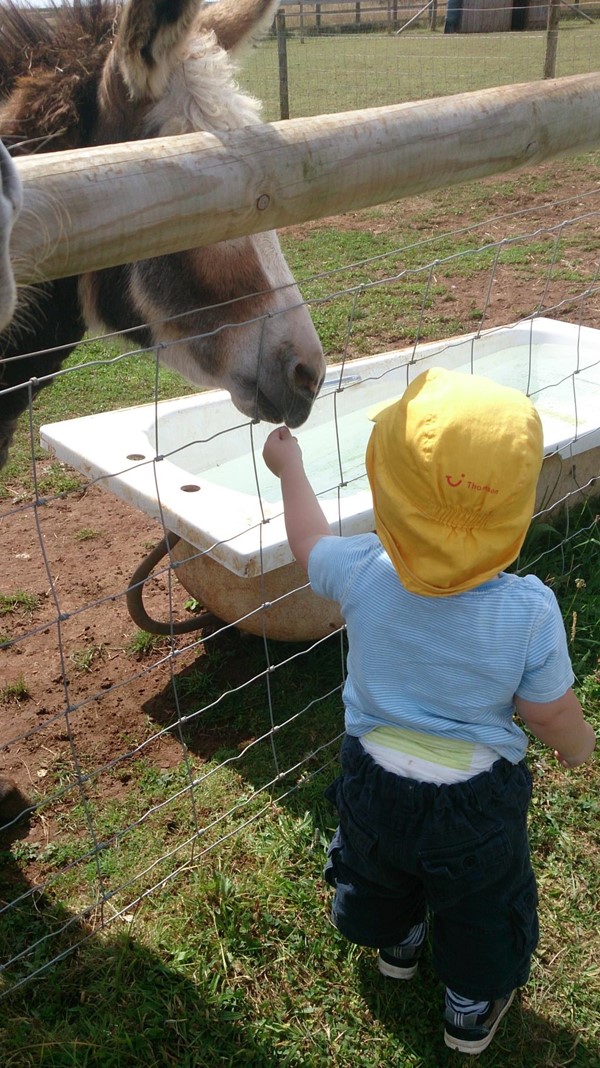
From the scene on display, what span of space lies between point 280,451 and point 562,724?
85 centimetres

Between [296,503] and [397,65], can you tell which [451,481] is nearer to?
[296,503]

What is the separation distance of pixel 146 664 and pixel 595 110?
96.4 inches

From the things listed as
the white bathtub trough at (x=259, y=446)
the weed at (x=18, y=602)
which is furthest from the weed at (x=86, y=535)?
the white bathtub trough at (x=259, y=446)

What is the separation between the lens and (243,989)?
2115 millimetres

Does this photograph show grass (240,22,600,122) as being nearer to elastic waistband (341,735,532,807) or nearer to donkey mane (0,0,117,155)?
donkey mane (0,0,117,155)

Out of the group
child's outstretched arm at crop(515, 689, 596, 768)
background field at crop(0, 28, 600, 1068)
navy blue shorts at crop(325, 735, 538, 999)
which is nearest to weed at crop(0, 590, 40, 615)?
background field at crop(0, 28, 600, 1068)

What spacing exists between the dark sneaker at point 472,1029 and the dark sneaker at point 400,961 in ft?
0.49

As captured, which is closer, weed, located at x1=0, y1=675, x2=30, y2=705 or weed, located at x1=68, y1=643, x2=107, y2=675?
weed, located at x1=0, y1=675, x2=30, y2=705

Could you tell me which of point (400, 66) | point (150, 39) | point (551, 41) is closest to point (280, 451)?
point (150, 39)

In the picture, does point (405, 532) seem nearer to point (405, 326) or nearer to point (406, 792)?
point (406, 792)

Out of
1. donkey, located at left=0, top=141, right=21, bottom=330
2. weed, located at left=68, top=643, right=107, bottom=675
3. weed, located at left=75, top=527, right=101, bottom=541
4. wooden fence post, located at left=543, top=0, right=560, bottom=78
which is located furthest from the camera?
wooden fence post, located at left=543, top=0, right=560, bottom=78

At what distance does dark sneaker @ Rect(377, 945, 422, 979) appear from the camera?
6.84 ft

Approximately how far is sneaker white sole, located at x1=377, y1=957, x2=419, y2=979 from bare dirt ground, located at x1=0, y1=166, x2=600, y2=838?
96 centimetres

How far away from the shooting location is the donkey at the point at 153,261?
2.22 metres
